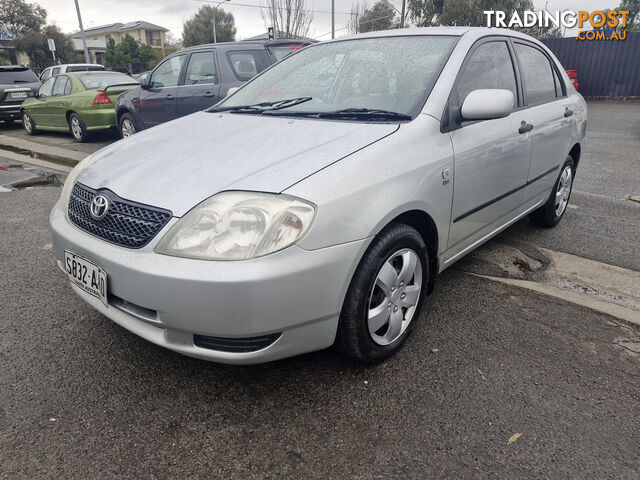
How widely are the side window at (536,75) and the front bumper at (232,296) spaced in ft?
7.38

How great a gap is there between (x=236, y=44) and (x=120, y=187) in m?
5.26

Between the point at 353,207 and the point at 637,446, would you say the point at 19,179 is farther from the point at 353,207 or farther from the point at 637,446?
the point at 637,446

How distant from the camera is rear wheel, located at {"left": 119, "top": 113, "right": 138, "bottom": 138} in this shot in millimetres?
8164

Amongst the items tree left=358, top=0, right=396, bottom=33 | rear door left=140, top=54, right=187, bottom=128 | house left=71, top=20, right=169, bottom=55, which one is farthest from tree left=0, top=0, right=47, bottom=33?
rear door left=140, top=54, right=187, bottom=128

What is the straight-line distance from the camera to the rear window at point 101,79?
9.47 metres

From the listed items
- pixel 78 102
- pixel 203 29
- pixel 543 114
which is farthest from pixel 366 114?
pixel 203 29

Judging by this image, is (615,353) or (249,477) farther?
(615,353)

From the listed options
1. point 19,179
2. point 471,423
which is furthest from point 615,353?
point 19,179

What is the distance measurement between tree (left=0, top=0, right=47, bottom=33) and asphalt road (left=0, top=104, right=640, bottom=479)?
49.4 meters

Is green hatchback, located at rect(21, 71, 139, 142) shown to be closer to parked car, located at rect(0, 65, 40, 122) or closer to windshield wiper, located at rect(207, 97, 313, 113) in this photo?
parked car, located at rect(0, 65, 40, 122)

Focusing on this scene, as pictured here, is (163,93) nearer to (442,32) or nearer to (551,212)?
(442,32)

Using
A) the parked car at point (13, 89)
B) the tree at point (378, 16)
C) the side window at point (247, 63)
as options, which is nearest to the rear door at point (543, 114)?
the side window at point (247, 63)

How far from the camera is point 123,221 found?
6.55 feet

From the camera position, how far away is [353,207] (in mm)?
1945
